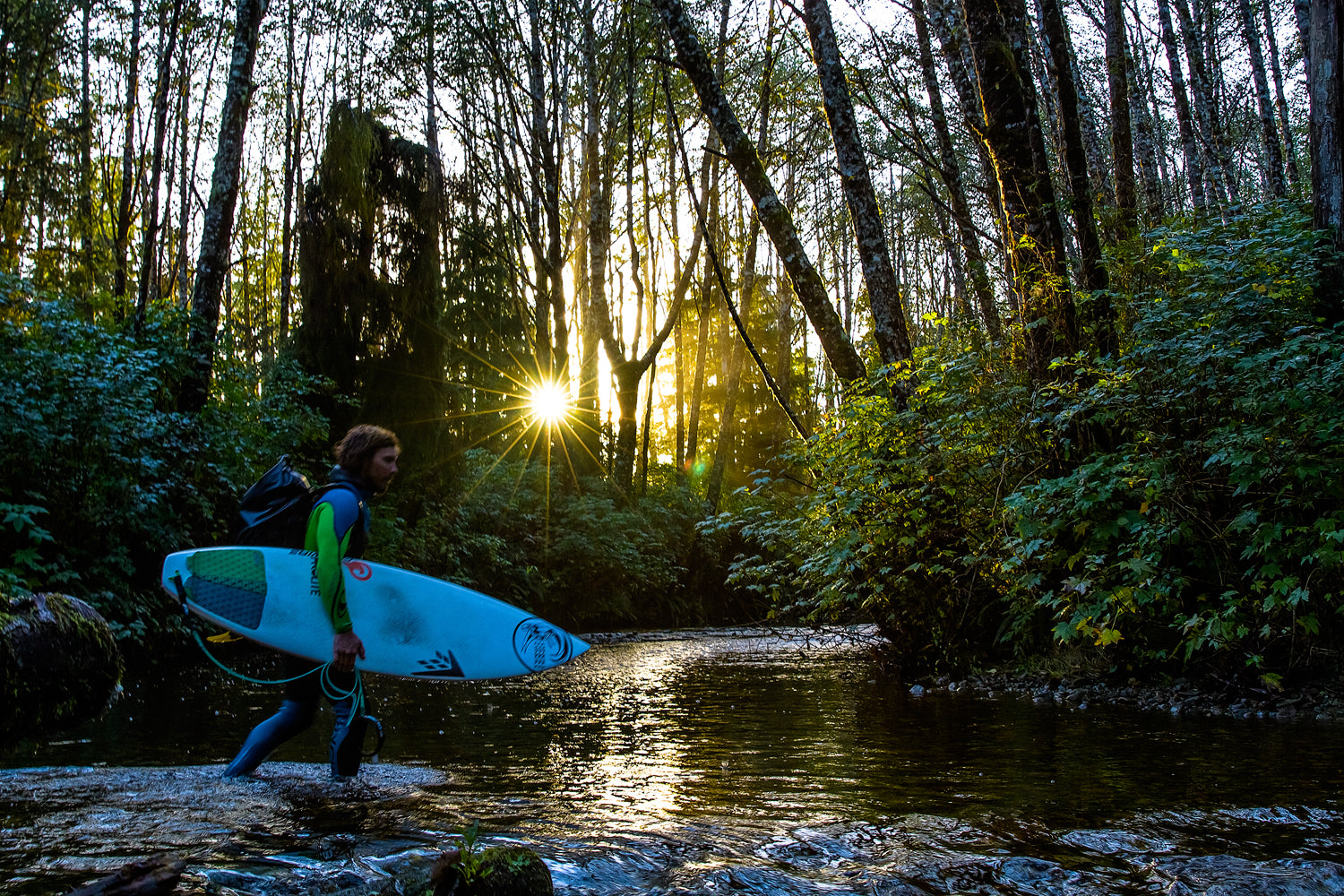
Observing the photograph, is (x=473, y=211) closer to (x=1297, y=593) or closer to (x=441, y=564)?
(x=441, y=564)

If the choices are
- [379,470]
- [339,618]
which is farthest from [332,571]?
[379,470]

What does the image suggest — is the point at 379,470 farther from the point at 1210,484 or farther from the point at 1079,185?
the point at 1079,185

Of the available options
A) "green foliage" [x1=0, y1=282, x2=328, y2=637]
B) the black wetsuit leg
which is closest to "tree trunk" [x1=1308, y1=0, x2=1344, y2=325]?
the black wetsuit leg

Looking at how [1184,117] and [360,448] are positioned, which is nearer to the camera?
[360,448]

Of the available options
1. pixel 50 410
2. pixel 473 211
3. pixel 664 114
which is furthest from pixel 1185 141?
pixel 50 410

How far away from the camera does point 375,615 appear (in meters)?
4.62

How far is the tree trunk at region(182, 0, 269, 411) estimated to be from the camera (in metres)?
10.6

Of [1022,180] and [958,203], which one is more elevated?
[958,203]

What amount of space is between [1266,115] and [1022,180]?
37.4ft

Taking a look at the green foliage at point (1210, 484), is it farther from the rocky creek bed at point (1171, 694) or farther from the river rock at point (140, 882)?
the river rock at point (140, 882)

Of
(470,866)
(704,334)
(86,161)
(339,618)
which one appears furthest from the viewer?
(704,334)

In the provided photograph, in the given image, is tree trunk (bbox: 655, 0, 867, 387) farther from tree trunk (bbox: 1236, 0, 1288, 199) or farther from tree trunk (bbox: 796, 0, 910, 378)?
tree trunk (bbox: 1236, 0, 1288, 199)

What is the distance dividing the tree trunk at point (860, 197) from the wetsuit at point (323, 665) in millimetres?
5466

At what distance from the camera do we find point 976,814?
3.35m
